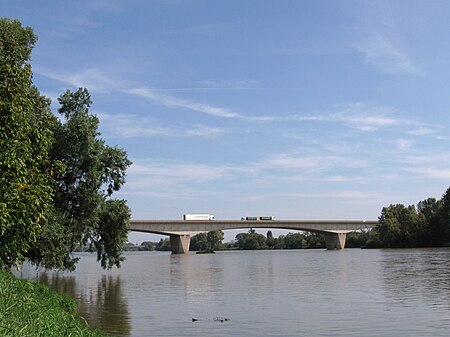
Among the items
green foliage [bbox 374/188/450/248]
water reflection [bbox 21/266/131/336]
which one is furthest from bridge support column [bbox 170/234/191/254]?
water reflection [bbox 21/266/131/336]

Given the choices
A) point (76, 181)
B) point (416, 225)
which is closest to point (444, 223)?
point (416, 225)

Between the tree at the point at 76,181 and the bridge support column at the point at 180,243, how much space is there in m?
97.7

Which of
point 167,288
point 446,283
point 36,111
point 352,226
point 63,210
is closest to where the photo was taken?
point 36,111

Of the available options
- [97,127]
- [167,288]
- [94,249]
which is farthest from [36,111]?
[167,288]

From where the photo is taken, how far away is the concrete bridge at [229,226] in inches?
4961

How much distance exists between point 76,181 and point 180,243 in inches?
4063

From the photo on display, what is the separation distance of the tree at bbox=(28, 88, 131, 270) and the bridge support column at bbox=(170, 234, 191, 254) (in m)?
97.7

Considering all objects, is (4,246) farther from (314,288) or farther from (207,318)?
(314,288)

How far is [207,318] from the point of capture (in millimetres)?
25547

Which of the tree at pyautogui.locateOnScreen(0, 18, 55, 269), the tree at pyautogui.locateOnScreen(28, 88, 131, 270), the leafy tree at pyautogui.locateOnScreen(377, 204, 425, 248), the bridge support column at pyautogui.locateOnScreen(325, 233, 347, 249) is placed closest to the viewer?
the tree at pyautogui.locateOnScreen(0, 18, 55, 269)

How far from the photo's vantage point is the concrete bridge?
12600 cm

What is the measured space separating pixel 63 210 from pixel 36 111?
6879 millimetres

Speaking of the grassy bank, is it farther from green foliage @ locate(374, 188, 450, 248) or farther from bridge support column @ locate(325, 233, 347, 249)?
bridge support column @ locate(325, 233, 347, 249)

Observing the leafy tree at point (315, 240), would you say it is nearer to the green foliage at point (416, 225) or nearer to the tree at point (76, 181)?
the green foliage at point (416, 225)
